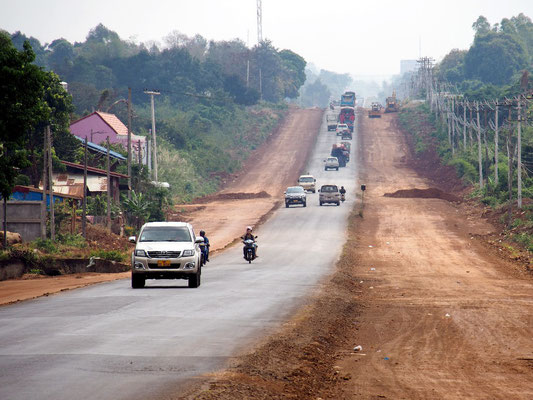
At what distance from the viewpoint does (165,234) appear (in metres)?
26.1

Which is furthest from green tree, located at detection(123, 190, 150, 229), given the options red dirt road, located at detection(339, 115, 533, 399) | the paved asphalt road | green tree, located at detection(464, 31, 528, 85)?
green tree, located at detection(464, 31, 528, 85)

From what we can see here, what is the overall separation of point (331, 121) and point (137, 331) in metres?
125

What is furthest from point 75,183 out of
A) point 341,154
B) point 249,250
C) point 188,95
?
point 188,95

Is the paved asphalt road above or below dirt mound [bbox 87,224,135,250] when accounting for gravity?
above

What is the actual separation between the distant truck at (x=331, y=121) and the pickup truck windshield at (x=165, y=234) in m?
110

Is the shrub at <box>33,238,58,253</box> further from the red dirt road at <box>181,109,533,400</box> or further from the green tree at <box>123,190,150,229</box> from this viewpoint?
the green tree at <box>123,190,150,229</box>

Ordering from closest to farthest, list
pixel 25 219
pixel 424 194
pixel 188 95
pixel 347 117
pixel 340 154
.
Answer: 1. pixel 25 219
2. pixel 424 194
3. pixel 340 154
4. pixel 347 117
5. pixel 188 95

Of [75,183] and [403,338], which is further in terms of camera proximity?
[75,183]

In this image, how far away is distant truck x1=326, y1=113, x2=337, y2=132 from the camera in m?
135

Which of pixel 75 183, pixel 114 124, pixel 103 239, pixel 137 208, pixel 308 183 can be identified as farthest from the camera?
pixel 114 124

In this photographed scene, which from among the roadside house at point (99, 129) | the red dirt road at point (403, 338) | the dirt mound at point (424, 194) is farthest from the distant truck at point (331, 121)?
the red dirt road at point (403, 338)

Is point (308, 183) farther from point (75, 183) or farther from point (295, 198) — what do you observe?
point (75, 183)

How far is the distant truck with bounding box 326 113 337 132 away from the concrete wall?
307ft

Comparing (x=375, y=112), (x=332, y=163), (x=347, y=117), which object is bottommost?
(x=332, y=163)
